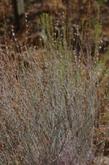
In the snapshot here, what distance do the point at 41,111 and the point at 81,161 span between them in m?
0.40

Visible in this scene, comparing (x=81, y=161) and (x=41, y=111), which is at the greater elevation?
(x=41, y=111)

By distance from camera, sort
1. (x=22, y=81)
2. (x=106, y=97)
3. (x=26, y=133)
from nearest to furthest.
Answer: (x=26, y=133) → (x=22, y=81) → (x=106, y=97)

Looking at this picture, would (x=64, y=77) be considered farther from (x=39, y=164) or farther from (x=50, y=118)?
(x=39, y=164)

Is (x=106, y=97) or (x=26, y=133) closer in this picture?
(x=26, y=133)

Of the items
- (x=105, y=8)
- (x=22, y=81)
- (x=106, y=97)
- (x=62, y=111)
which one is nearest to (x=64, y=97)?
(x=62, y=111)

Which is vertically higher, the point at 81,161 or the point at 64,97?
the point at 64,97

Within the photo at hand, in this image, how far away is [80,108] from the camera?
122 inches

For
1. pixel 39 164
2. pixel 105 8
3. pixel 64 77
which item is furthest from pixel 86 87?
pixel 105 8

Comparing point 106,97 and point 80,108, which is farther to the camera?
point 106,97

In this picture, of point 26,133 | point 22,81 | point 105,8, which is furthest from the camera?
point 105,8

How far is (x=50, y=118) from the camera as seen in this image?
3.02 meters

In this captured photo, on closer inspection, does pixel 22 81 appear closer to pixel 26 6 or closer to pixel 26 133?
pixel 26 133

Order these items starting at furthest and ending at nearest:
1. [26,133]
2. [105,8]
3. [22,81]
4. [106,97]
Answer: [105,8]
[106,97]
[22,81]
[26,133]

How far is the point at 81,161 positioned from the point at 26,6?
332 centimetres
